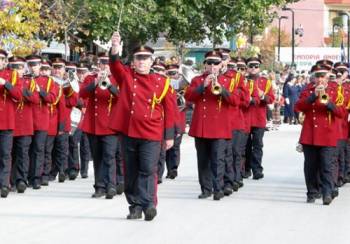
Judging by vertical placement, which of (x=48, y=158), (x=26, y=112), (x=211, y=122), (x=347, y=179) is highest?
(x=26, y=112)

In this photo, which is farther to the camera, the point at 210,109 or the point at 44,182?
the point at 44,182

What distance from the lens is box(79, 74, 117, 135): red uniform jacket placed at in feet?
52.4

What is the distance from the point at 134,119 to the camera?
43.6 ft

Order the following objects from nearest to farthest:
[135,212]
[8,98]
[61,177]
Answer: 1. [135,212]
2. [8,98]
3. [61,177]

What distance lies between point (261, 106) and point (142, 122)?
677 centimetres

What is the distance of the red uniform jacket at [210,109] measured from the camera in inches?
622

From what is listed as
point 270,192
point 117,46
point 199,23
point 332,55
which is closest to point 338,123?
point 270,192

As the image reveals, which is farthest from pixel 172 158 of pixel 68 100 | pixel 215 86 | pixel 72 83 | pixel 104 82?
pixel 104 82

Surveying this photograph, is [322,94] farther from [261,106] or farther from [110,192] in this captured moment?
[261,106]

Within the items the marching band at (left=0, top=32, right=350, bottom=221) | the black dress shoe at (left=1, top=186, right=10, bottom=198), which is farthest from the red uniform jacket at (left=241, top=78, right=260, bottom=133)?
the black dress shoe at (left=1, top=186, right=10, bottom=198)

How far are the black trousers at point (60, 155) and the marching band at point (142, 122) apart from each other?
24mm

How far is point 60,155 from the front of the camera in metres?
18.8

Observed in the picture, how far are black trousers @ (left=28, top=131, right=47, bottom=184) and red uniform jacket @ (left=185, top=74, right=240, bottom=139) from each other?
8.50ft

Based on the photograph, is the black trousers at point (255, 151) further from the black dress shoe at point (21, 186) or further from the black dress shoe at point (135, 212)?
the black dress shoe at point (135, 212)
